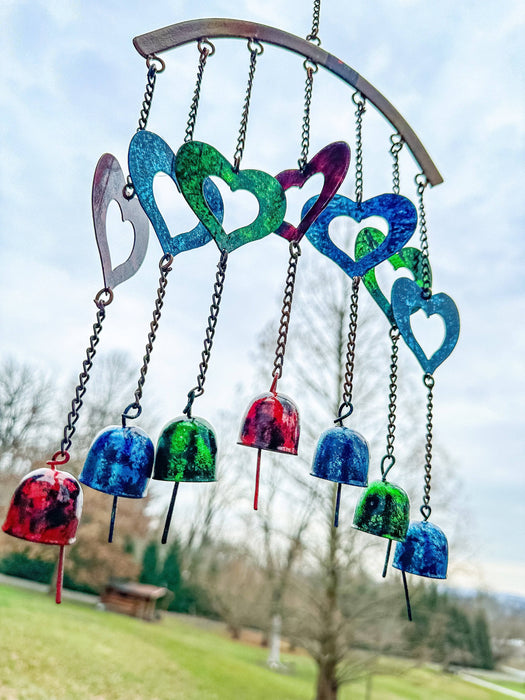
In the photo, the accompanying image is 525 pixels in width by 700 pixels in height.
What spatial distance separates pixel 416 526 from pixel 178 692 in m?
8.81

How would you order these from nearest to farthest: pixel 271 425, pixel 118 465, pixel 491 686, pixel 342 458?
pixel 118 465 → pixel 271 425 → pixel 342 458 → pixel 491 686

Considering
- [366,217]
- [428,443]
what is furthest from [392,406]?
[366,217]

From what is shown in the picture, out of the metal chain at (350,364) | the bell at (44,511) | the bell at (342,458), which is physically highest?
the metal chain at (350,364)

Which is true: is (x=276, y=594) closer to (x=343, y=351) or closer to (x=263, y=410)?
(x=343, y=351)

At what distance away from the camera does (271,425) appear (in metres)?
1.52

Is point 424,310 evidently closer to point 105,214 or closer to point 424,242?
point 424,242

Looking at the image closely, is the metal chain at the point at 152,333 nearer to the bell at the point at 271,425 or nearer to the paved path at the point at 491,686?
the bell at the point at 271,425

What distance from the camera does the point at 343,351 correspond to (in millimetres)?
8094

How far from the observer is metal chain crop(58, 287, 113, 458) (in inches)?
51.2

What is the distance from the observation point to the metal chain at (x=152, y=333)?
1.39 metres

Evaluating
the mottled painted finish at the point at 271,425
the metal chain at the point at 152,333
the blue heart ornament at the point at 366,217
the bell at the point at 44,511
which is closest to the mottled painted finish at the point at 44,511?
the bell at the point at 44,511

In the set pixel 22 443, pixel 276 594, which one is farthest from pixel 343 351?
pixel 22 443

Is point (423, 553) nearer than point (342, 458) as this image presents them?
No

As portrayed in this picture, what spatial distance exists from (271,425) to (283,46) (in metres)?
1.52
